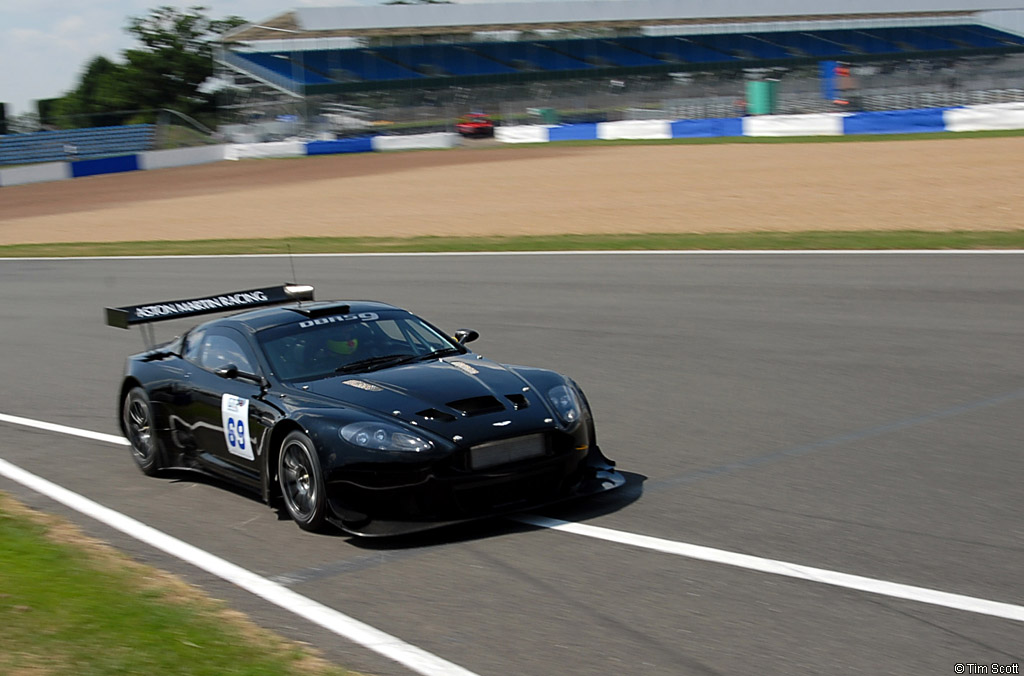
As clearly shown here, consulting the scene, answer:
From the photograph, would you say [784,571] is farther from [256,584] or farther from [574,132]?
[574,132]

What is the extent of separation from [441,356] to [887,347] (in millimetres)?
5241

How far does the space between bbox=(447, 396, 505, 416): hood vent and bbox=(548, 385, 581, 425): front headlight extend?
370 millimetres

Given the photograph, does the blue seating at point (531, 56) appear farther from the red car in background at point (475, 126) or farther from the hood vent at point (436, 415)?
the hood vent at point (436, 415)

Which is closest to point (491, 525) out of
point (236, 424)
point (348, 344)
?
point (348, 344)

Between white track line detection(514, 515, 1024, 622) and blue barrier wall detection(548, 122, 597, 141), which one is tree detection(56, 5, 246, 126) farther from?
white track line detection(514, 515, 1024, 622)

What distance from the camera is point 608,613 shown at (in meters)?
5.04

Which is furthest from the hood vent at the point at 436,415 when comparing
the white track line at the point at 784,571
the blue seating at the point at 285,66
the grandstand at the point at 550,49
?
the blue seating at the point at 285,66

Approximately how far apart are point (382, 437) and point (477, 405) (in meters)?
0.58

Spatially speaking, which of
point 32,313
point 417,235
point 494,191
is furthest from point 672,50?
point 32,313

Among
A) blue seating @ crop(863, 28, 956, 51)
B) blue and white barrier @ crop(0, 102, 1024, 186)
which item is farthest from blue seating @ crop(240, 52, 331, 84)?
blue seating @ crop(863, 28, 956, 51)

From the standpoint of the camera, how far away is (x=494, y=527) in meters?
6.43

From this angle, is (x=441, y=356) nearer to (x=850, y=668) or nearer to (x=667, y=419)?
(x=667, y=419)

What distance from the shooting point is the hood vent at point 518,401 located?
6.52m

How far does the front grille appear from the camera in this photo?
6.18 metres
